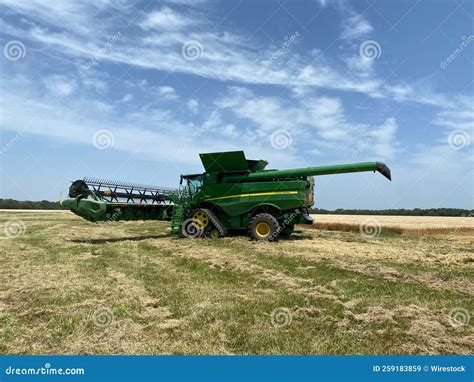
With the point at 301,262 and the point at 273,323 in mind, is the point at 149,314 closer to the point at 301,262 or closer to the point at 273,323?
the point at 273,323

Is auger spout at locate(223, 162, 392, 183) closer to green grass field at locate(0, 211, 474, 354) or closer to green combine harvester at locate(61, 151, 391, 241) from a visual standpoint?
green combine harvester at locate(61, 151, 391, 241)

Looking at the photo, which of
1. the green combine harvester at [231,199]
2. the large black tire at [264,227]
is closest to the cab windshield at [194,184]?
the green combine harvester at [231,199]

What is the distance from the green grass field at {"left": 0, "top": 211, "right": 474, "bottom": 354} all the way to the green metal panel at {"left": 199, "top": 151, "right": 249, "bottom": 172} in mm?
5299

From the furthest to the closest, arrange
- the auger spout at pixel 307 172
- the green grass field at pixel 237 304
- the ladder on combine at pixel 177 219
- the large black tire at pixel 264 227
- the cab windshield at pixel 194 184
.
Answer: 1. the ladder on combine at pixel 177 219
2. the cab windshield at pixel 194 184
3. the large black tire at pixel 264 227
4. the auger spout at pixel 307 172
5. the green grass field at pixel 237 304

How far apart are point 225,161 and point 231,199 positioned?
5.18 feet

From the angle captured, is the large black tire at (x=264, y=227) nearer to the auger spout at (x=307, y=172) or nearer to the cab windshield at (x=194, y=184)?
the auger spout at (x=307, y=172)

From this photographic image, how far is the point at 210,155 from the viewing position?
15805mm

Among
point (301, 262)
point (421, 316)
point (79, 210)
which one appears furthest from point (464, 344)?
point (79, 210)

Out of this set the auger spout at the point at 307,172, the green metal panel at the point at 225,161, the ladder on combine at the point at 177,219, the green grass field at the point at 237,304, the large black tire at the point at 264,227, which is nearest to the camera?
the green grass field at the point at 237,304

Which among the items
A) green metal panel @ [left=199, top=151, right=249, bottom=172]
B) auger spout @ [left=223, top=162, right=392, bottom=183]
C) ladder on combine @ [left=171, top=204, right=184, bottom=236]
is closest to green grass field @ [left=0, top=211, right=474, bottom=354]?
auger spout @ [left=223, top=162, right=392, bottom=183]

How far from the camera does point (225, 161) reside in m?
15.8

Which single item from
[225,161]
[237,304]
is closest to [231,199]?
[225,161]

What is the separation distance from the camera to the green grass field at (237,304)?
180 inches

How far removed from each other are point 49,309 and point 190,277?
10.0ft
